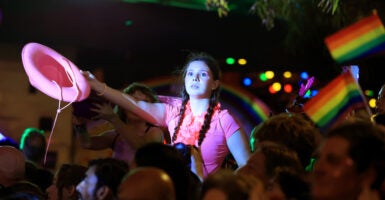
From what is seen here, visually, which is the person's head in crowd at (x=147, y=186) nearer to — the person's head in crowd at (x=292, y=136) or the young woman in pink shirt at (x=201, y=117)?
the person's head in crowd at (x=292, y=136)

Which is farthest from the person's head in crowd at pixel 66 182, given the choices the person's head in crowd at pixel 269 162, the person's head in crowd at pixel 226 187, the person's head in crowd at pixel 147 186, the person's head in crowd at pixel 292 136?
the person's head in crowd at pixel 226 187

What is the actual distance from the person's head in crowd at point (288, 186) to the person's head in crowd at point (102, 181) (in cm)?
97

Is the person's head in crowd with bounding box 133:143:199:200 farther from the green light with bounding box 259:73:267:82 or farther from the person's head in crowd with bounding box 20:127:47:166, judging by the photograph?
the green light with bounding box 259:73:267:82

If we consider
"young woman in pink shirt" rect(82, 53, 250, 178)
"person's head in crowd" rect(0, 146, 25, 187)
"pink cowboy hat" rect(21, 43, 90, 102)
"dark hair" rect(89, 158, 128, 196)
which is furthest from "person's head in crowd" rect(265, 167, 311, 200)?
"person's head in crowd" rect(0, 146, 25, 187)

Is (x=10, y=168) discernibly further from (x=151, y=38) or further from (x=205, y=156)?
(x=151, y=38)

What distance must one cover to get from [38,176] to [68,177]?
1.06 m

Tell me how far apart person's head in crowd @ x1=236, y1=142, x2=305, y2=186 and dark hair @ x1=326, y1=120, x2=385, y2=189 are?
2.23ft

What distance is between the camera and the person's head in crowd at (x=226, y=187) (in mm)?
2893

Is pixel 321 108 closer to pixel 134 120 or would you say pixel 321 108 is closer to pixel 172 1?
pixel 134 120

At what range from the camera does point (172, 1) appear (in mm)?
11844

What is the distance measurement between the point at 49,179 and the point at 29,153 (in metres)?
2.35

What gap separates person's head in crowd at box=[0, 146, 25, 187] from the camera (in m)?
5.05

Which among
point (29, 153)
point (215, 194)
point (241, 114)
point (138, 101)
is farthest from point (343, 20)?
point (215, 194)

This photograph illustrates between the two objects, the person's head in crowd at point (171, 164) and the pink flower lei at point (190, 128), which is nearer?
the person's head in crowd at point (171, 164)
